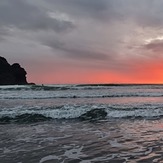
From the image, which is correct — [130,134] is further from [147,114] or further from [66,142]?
[147,114]

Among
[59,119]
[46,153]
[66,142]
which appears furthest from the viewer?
[59,119]

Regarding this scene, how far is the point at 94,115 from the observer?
17.3 m

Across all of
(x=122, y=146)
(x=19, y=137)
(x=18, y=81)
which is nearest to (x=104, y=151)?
(x=122, y=146)

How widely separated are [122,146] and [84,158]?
1789mm

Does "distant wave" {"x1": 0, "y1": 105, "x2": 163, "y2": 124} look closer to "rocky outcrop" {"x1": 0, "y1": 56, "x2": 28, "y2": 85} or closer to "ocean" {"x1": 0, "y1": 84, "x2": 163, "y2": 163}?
"ocean" {"x1": 0, "y1": 84, "x2": 163, "y2": 163}

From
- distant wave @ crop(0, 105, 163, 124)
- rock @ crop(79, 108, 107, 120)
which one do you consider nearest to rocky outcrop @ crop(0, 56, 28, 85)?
rock @ crop(79, 108, 107, 120)

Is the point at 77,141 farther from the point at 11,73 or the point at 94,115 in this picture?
the point at 11,73

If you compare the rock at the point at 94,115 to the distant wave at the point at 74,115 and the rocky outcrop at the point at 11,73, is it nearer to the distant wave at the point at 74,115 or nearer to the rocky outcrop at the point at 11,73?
the distant wave at the point at 74,115

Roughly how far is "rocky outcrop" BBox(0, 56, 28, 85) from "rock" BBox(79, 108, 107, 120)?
77.9 metres

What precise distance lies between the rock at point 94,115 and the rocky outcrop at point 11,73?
256ft

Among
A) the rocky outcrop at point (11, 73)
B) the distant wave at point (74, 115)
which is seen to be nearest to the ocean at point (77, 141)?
the distant wave at point (74, 115)

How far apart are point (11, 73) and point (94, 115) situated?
83647 mm

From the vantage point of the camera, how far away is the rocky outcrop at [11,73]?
9388cm

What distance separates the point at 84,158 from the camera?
7.75 m
